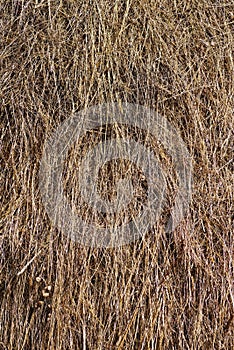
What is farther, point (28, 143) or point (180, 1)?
point (180, 1)

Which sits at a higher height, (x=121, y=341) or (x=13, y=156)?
(x=13, y=156)

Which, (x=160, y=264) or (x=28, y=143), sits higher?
(x=28, y=143)

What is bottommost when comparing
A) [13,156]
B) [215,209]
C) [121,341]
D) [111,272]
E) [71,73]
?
[121,341]

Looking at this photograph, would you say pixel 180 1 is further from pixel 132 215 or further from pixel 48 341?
pixel 48 341

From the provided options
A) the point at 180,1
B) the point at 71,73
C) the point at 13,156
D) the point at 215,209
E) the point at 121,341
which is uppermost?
the point at 180,1

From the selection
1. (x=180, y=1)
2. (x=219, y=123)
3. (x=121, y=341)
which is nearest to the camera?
(x=121, y=341)

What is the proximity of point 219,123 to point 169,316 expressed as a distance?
13.7 inches

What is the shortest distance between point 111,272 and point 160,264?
0.08 m

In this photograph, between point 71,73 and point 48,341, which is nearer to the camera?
point 48,341

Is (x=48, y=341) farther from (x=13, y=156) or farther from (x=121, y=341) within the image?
(x=13, y=156)

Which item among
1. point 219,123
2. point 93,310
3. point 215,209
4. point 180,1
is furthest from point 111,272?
point 180,1

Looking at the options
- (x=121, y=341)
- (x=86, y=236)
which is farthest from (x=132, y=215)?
(x=121, y=341)

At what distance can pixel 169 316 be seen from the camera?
97 centimetres

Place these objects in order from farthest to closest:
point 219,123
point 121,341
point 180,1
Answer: point 180,1 < point 219,123 < point 121,341
